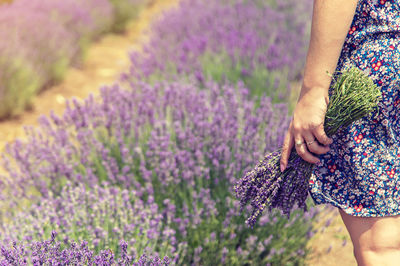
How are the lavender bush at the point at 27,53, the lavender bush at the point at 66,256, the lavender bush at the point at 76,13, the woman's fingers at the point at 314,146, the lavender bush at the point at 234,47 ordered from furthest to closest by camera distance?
the lavender bush at the point at 76,13
the lavender bush at the point at 27,53
the lavender bush at the point at 234,47
the lavender bush at the point at 66,256
the woman's fingers at the point at 314,146

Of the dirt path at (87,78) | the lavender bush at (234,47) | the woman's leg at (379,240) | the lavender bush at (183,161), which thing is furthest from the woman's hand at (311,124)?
the dirt path at (87,78)

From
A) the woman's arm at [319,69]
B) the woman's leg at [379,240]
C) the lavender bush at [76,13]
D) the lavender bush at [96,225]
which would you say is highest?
the lavender bush at [76,13]

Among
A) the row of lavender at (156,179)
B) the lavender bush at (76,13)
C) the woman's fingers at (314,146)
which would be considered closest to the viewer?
the woman's fingers at (314,146)

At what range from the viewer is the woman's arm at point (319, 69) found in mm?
1380

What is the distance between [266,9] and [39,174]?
128 inches

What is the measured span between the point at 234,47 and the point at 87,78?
2.15m

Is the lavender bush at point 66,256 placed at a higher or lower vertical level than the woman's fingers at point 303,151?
lower

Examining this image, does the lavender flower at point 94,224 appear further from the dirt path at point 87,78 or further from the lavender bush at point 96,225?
the dirt path at point 87,78

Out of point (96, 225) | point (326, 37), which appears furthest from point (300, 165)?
point (96, 225)

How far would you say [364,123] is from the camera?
147 centimetres

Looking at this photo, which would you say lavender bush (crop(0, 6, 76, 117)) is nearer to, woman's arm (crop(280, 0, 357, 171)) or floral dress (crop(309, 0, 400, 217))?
woman's arm (crop(280, 0, 357, 171))

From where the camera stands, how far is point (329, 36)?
1393 mm

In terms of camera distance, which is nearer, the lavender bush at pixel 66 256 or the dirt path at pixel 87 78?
the lavender bush at pixel 66 256

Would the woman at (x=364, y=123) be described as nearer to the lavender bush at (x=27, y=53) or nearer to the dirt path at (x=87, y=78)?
the dirt path at (x=87, y=78)
